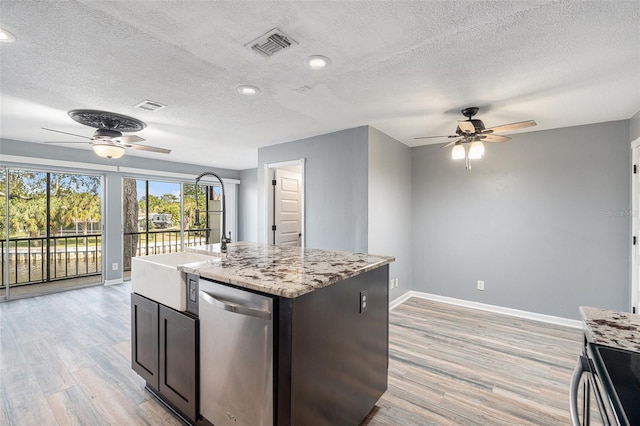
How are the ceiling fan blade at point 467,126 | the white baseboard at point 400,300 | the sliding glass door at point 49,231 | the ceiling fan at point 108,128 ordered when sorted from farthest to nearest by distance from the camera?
the sliding glass door at point 49,231
the white baseboard at point 400,300
the ceiling fan at point 108,128
the ceiling fan blade at point 467,126

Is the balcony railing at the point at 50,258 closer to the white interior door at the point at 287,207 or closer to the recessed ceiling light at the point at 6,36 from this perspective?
the white interior door at the point at 287,207

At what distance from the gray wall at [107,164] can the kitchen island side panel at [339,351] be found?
18.0 ft

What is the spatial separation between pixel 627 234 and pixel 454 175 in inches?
78.6

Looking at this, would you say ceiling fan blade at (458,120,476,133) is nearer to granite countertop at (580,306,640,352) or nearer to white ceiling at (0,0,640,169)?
white ceiling at (0,0,640,169)

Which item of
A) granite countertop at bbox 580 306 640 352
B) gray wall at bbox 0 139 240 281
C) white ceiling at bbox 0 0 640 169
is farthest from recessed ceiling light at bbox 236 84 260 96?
gray wall at bbox 0 139 240 281

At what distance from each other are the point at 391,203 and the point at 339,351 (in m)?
2.87

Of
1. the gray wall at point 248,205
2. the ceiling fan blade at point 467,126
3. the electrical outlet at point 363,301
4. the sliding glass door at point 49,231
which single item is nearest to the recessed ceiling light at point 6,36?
the electrical outlet at point 363,301

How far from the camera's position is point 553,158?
12.2 feet

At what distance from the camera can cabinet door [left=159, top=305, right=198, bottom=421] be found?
173 centimetres

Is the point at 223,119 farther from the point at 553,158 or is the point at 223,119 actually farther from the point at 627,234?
the point at 627,234

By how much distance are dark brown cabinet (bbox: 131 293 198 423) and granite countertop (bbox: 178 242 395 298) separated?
365 millimetres

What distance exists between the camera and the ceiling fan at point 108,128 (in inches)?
128

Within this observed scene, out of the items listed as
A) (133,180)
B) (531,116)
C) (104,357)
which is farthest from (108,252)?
(531,116)

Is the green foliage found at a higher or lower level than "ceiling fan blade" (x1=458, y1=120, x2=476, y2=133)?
lower
